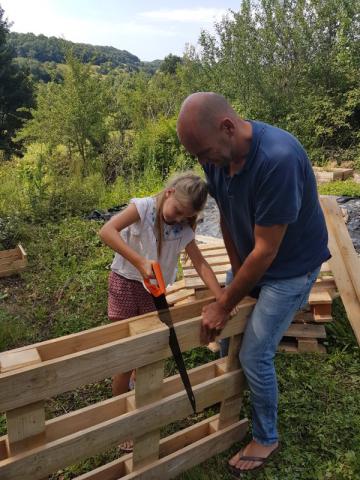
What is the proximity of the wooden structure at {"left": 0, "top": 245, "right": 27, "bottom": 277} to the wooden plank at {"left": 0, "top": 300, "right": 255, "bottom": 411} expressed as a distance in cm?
402

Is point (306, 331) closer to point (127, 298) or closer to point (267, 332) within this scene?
point (267, 332)

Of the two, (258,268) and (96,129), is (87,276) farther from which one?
(96,129)

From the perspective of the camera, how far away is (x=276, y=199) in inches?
70.2

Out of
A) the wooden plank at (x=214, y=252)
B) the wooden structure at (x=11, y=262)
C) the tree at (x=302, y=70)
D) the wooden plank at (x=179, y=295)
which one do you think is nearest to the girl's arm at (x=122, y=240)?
the wooden plank at (x=179, y=295)

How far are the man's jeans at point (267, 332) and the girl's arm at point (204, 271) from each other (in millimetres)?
277

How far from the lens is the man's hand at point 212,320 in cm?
209

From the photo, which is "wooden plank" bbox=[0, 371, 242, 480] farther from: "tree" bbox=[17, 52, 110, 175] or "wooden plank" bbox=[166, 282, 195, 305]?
"tree" bbox=[17, 52, 110, 175]

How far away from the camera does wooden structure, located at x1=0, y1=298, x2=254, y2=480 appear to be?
168 cm

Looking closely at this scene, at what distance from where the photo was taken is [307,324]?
3.66 meters

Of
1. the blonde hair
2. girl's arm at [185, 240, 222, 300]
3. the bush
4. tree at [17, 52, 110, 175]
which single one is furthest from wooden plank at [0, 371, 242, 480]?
tree at [17, 52, 110, 175]

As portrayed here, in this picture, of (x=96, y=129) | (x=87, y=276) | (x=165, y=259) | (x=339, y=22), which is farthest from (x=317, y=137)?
(x=165, y=259)

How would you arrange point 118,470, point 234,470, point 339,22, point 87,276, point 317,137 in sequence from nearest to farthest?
point 118,470
point 234,470
point 87,276
point 317,137
point 339,22

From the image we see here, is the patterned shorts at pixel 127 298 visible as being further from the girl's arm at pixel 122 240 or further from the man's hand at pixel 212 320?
the man's hand at pixel 212 320

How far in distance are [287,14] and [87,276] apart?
1697 centimetres
